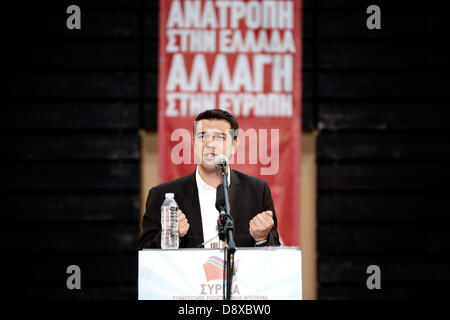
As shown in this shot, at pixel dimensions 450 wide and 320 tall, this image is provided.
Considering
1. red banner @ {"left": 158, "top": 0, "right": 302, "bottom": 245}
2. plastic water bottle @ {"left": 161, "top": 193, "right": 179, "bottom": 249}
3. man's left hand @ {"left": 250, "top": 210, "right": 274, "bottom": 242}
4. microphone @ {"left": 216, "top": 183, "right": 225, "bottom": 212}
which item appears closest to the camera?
microphone @ {"left": 216, "top": 183, "right": 225, "bottom": 212}

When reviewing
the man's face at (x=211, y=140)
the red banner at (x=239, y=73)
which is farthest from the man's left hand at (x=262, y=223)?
the red banner at (x=239, y=73)

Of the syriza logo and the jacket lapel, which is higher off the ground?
the jacket lapel

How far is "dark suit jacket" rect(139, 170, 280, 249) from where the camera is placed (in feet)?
9.04

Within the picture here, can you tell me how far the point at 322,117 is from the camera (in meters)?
5.35

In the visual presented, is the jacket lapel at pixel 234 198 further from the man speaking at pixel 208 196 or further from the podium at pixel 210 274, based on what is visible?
the podium at pixel 210 274

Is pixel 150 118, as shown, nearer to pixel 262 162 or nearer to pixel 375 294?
pixel 262 162

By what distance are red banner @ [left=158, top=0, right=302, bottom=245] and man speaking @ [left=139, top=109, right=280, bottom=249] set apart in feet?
6.60

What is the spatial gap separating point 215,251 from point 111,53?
3.89m

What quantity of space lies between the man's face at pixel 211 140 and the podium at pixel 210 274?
2.93 feet

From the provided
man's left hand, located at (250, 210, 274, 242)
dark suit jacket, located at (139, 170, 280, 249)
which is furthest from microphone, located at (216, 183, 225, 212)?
dark suit jacket, located at (139, 170, 280, 249)

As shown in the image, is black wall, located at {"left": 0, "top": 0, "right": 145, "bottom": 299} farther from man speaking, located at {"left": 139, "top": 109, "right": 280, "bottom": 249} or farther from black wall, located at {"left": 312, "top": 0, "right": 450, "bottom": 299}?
man speaking, located at {"left": 139, "top": 109, "right": 280, "bottom": 249}

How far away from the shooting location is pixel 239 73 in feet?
16.9
